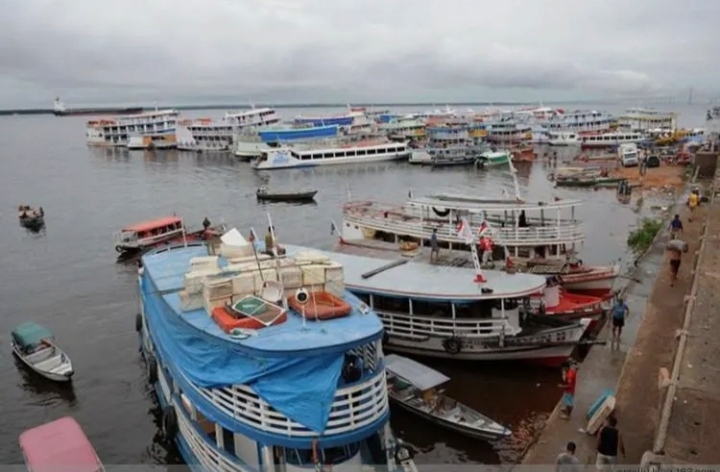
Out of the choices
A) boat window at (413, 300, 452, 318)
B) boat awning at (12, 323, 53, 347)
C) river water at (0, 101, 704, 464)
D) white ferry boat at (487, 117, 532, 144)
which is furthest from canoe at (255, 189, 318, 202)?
white ferry boat at (487, 117, 532, 144)

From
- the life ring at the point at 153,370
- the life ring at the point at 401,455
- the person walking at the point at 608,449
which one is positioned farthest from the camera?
the life ring at the point at 153,370

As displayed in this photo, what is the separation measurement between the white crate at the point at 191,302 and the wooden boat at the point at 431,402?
6479 millimetres

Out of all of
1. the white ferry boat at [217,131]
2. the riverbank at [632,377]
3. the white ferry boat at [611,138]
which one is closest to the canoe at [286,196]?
the riverbank at [632,377]

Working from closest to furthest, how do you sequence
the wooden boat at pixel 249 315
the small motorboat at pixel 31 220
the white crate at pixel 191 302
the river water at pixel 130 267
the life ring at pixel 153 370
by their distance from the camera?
the wooden boat at pixel 249 315, the white crate at pixel 191 302, the river water at pixel 130 267, the life ring at pixel 153 370, the small motorboat at pixel 31 220

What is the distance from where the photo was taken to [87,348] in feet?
82.8

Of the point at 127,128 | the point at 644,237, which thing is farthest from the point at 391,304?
the point at 127,128

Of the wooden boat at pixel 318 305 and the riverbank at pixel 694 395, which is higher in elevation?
the wooden boat at pixel 318 305

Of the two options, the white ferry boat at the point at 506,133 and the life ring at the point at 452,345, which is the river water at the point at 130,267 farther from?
the white ferry boat at the point at 506,133

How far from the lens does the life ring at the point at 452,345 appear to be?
21.0 meters

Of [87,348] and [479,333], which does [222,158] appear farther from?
[479,333]

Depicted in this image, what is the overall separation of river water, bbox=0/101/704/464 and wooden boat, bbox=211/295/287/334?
6.56 m

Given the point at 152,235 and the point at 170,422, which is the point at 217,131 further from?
the point at 170,422

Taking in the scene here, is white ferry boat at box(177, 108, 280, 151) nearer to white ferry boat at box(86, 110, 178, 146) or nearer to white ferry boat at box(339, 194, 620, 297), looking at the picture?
white ferry boat at box(86, 110, 178, 146)

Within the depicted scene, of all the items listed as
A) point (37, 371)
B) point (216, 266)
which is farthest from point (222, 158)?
point (216, 266)
